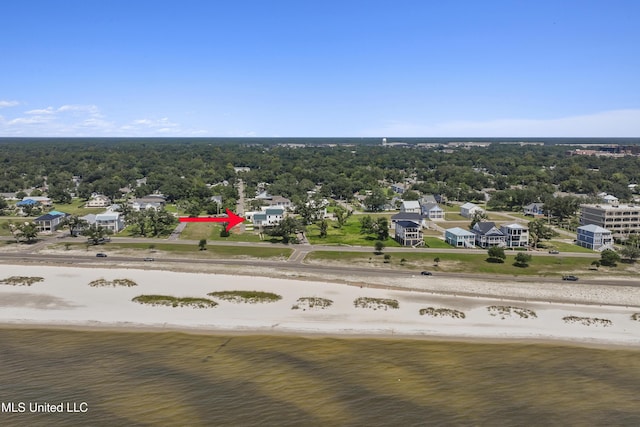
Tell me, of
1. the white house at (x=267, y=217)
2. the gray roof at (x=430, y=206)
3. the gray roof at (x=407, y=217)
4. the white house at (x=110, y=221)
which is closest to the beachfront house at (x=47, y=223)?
the white house at (x=110, y=221)

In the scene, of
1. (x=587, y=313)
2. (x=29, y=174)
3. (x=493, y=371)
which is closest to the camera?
(x=493, y=371)

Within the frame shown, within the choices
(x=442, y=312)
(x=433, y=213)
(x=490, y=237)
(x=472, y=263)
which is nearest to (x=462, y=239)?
(x=490, y=237)

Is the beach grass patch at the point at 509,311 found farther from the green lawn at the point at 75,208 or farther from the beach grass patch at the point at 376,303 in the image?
the green lawn at the point at 75,208

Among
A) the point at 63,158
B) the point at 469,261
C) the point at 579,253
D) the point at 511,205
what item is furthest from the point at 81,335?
the point at 63,158

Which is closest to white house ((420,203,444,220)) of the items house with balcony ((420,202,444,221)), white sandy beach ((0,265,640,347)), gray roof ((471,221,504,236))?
house with balcony ((420,202,444,221))

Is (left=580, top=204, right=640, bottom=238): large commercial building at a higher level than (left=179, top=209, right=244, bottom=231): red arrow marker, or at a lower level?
higher

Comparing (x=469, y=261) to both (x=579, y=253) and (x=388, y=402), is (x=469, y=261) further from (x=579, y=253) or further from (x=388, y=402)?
(x=388, y=402)

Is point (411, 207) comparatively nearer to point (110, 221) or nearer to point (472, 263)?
point (472, 263)

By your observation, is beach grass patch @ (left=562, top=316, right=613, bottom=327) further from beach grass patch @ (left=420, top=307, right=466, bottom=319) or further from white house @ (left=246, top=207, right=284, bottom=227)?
white house @ (left=246, top=207, right=284, bottom=227)
